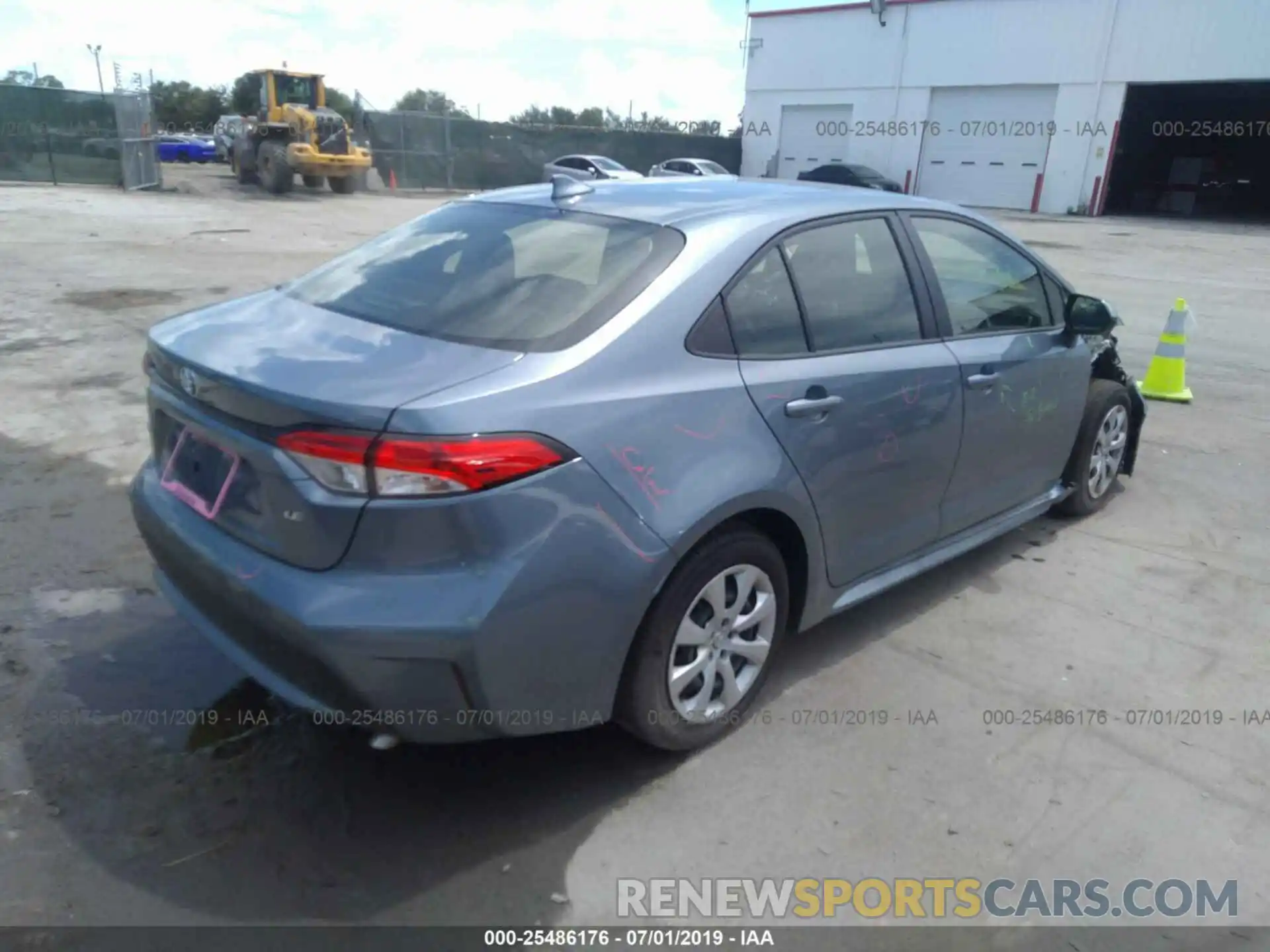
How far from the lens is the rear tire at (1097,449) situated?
4801mm

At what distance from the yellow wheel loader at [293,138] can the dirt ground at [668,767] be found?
21.4 meters

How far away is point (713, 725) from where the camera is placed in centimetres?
309

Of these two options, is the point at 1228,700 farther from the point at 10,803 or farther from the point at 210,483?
the point at 10,803

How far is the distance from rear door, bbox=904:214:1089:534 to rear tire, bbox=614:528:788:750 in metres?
1.12

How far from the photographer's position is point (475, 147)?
1339 inches

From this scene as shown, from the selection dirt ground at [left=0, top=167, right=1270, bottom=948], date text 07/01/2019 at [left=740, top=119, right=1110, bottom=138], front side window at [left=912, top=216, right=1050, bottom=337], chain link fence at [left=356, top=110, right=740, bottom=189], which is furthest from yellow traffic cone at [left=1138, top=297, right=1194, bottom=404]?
date text 07/01/2019 at [left=740, top=119, right=1110, bottom=138]

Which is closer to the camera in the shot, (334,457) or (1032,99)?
(334,457)

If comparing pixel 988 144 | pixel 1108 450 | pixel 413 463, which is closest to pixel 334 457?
pixel 413 463

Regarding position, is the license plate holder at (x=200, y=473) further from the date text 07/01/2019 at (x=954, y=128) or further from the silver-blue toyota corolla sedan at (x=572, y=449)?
the date text 07/01/2019 at (x=954, y=128)

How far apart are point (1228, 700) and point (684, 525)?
227 cm

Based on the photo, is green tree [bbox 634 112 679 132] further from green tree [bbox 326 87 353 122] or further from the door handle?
the door handle

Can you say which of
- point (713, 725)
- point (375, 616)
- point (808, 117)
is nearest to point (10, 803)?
point (375, 616)

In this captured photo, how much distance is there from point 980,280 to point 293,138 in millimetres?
24192

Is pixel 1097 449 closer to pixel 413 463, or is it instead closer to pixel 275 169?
pixel 413 463
